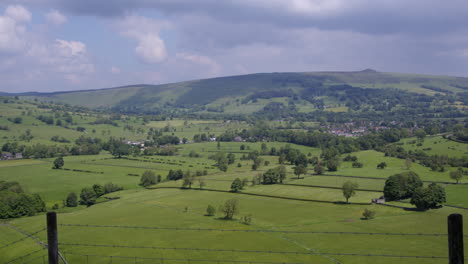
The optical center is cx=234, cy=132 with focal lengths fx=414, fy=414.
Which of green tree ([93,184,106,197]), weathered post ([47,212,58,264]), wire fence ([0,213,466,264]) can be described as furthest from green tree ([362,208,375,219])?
green tree ([93,184,106,197])

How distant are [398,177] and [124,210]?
5820 cm

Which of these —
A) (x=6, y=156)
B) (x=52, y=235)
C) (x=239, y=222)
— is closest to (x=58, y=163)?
(x=6, y=156)

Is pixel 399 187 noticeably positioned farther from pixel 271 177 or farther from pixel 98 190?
pixel 98 190

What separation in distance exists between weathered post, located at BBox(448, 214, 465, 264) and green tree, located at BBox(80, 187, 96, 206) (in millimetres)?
101155

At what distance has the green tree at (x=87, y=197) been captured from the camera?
104875 millimetres

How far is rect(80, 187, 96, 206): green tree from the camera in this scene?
344 ft

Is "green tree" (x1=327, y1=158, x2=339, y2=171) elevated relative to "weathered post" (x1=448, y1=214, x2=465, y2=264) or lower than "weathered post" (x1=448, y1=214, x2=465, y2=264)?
lower

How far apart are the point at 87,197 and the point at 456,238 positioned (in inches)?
4076

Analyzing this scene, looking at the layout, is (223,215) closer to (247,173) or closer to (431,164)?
(247,173)

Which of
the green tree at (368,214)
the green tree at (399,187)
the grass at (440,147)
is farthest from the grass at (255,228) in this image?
the grass at (440,147)

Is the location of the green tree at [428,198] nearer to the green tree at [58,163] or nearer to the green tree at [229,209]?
the green tree at [229,209]

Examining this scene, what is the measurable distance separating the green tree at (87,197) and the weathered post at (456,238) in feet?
332

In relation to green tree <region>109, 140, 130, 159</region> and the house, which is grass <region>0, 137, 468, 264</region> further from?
green tree <region>109, 140, 130, 159</region>

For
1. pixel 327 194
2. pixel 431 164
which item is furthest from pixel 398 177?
pixel 431 164
